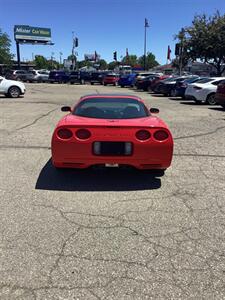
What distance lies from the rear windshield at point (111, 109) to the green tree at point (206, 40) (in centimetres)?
3561

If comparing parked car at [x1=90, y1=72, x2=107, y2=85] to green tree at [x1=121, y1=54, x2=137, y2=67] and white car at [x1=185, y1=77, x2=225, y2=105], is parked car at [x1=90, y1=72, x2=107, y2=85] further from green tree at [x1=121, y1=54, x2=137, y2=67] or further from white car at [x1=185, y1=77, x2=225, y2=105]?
green tree at [x1=121, y1=54, x2=137, y2=67]

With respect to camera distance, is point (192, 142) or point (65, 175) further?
point (192, 142)

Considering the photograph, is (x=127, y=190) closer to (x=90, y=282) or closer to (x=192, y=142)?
(x=90, y=282)

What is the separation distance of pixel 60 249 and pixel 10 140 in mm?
5447

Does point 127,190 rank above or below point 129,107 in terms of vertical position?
below

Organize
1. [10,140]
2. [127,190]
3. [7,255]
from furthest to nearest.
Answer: [10,140]
[127,190]
[7,255]

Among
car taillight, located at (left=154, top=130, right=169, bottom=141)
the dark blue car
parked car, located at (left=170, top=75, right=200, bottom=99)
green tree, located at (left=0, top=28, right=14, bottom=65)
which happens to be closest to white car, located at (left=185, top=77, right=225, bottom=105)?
parked car, located at (left=170, top=75, right=200, bottom=99)

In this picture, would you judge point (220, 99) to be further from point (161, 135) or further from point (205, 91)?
point (161, 135)

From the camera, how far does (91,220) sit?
395 centimetres

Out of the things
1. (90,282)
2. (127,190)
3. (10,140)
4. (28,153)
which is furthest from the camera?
(10,140)

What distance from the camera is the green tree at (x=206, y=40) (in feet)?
124

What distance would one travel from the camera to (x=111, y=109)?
18.7ft

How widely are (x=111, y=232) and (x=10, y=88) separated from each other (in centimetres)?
1885

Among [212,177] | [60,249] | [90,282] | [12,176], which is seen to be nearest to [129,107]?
[212,177]
